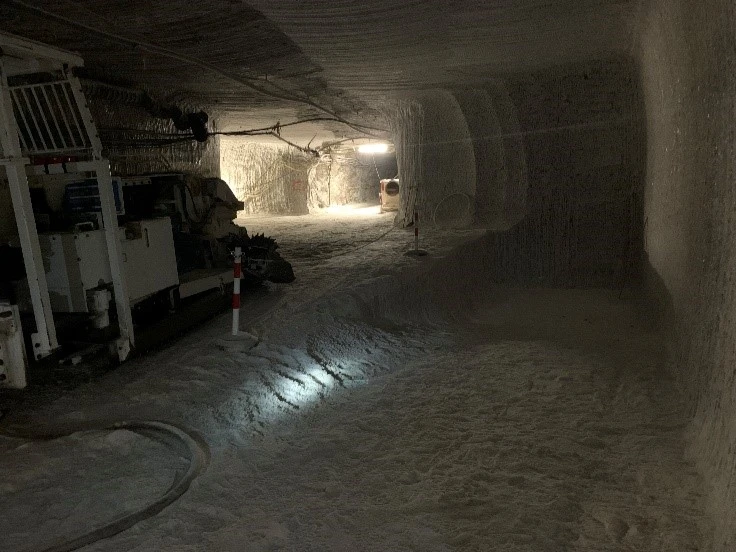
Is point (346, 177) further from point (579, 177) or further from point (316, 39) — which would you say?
point (316, 39)

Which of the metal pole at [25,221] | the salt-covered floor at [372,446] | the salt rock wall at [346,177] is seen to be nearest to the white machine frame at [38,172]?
the metal pole at [25,221]

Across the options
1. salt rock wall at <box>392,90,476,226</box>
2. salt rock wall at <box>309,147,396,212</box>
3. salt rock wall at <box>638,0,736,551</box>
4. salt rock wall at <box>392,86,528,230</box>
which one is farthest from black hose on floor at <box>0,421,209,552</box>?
salt rock wall at <box>309,147,396,212</box>

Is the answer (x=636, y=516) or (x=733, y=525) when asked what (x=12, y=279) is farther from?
(x=733, y=525)

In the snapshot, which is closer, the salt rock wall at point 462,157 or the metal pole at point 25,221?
the metal pole at point 25,221

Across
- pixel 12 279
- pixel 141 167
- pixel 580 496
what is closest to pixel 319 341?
pixel 12 279

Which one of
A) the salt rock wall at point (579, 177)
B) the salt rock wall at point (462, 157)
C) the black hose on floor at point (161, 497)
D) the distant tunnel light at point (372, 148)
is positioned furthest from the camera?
the distant tunnel light at point (372, 148)

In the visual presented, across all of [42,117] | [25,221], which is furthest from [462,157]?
[25,221]

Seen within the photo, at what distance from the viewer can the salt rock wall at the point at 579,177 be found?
8.69 meters

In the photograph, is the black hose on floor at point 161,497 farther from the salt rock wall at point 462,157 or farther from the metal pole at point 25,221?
the salt rock wall at point 462,157

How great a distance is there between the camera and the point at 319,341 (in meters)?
5.75

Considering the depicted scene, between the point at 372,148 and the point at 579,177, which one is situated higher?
the point at 372,148

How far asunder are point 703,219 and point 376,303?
393 centimetres

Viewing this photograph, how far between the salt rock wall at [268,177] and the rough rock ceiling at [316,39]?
10.8 m

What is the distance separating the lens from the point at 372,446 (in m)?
3.56
